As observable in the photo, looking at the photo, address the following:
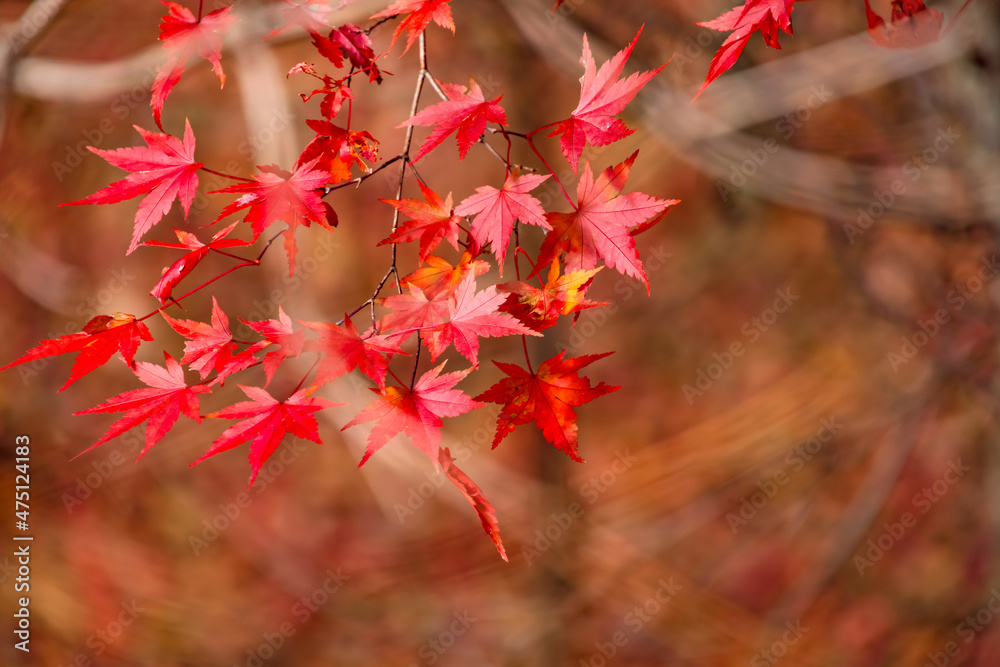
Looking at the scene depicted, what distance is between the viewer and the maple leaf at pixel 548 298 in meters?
0.48

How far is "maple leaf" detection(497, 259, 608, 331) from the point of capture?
48 centimetres

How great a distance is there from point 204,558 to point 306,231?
814mm

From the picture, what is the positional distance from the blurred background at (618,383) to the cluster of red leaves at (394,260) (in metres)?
0.81

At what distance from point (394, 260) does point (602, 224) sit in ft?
0.59

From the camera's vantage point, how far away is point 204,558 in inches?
55.3

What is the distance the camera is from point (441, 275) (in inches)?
21.0

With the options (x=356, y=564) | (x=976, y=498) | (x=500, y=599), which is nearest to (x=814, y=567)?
(x=976, y=498)
